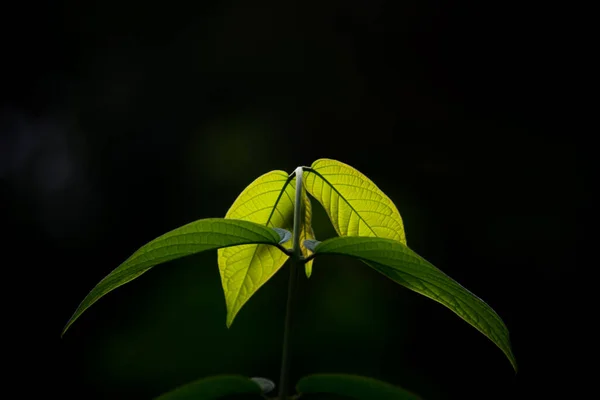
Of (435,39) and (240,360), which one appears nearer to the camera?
(240,360)

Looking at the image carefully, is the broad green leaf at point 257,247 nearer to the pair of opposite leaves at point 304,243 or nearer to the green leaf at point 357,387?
the pair of opposite leaves at point 304,243

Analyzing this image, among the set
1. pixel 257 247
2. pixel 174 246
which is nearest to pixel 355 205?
pixel 257 247

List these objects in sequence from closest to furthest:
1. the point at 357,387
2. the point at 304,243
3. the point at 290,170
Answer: the point at 357,387
the point at 304,243
the point at 290,170

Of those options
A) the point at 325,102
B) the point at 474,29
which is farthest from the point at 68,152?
the point at 474,29

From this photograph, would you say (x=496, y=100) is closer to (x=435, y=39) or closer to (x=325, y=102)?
(x=435, y=39)

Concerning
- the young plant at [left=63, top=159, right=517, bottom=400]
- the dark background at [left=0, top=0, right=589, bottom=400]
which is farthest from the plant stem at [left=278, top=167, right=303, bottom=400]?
the dark background at [left=0, top=0, right=589, bottom=400]

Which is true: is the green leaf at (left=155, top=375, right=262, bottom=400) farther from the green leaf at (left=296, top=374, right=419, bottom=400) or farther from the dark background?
the dark background

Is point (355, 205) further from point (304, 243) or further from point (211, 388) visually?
point (211, 388)
